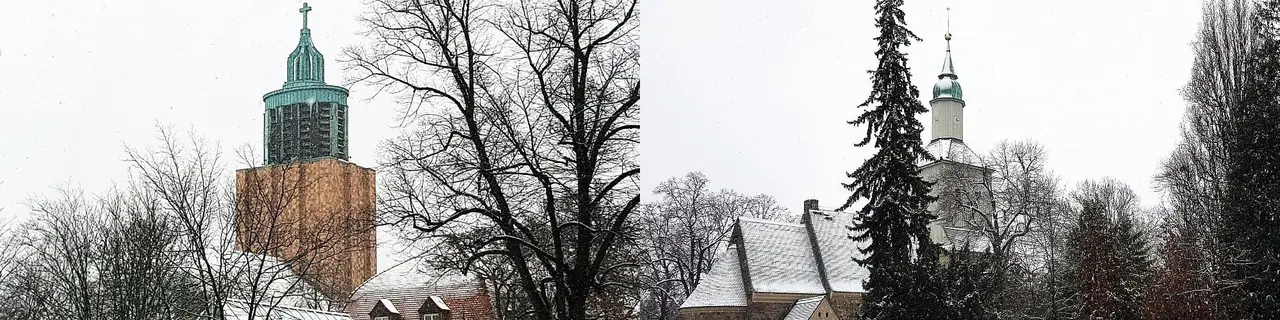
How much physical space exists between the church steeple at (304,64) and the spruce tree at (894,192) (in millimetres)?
3790

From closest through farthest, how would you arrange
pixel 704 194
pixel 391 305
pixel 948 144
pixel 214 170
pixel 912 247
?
pixel 704 194 < pixel 214 170 < pixel 912 247 < pixel 391 305 < pixel 948 144

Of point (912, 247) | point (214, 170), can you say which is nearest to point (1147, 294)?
point (912, 247)

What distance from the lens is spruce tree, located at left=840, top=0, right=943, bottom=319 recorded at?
8.75 m

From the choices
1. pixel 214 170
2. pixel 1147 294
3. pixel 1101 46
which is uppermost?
pixel 1101 46

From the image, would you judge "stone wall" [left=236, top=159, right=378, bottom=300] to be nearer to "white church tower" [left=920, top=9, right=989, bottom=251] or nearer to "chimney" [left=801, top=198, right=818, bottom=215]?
"chimney" [left=801, top=198, right=818, bottom=215]

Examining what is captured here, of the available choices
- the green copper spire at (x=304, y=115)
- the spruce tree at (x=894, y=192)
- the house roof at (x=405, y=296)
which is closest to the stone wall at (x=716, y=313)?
the spruce tree at (x=894, y=192)

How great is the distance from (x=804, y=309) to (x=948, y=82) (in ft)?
→ 10.0

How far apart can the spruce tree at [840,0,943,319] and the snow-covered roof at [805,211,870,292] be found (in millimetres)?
4191

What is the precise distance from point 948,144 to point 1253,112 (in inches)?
165

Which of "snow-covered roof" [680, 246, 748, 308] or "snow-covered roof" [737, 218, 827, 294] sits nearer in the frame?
"snow-covered roof" [680, 246, 748, 308]

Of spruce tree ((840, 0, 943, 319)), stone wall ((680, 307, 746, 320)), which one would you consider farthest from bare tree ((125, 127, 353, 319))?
spruce tree ((840, 0, 943, 319))

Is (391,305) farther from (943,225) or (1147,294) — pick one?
(1147,294)

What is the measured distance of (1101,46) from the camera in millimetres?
10656

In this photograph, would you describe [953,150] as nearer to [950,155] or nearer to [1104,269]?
[950,155]
